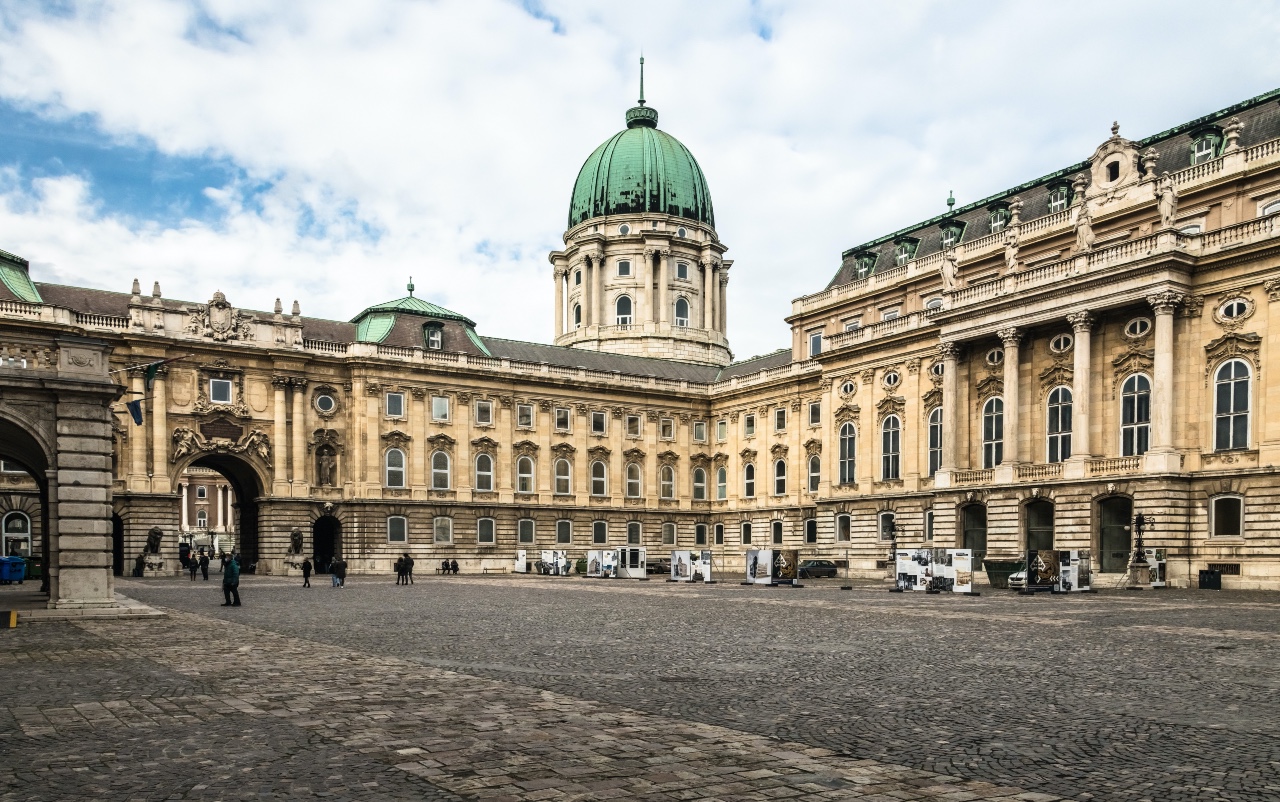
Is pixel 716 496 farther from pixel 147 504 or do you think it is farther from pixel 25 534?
pixel 25 534

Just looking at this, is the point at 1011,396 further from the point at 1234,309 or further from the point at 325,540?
the point at 325,540

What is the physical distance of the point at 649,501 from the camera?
83938 mm

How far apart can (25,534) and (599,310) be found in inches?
2133

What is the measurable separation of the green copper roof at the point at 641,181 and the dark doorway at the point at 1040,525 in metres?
59.4

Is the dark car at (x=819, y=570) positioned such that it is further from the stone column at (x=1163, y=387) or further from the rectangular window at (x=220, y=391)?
the rectangular window at (x=220, y=391)

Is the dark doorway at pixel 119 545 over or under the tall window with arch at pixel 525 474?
under

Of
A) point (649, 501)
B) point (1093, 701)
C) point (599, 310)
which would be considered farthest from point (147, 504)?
point (1093, 701)

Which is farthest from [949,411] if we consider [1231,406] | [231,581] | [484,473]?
[231,581]

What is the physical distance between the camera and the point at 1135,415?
50531 millimetres

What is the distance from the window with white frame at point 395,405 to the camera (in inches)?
2908

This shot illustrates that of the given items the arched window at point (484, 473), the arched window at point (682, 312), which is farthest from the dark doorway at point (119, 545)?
the arched window at point (682, 312)

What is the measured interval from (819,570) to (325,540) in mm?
33739

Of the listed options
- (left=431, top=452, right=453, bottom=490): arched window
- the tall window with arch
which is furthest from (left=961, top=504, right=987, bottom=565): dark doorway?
(left=431, top=452, right=453, bottom=490): arched window

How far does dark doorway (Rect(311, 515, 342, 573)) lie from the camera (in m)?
72.0
